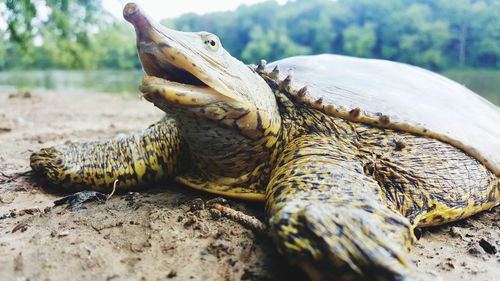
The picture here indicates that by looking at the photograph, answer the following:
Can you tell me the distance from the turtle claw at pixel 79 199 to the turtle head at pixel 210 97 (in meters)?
0.56

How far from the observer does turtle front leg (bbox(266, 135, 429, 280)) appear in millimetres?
1093

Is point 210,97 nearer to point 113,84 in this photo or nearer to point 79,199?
point 79,199

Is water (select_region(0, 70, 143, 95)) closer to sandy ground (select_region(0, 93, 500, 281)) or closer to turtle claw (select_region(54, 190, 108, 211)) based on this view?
turtle claw (select_region(54, 190, 108, 211))

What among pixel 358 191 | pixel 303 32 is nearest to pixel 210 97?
pixel 358 191

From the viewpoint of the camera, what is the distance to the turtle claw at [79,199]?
1.86 m

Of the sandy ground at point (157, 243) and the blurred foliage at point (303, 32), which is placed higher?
the blurred foliage at point (303, 32)

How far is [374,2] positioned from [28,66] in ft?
132

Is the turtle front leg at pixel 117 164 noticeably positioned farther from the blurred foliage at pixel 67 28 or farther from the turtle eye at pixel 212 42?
the blurred foliage at pixel 67 28

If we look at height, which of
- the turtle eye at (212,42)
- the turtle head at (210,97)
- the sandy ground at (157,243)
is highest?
the turtle eye at (212,42)

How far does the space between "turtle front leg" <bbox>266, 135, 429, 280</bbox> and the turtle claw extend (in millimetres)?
963

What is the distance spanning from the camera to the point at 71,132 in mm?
3984

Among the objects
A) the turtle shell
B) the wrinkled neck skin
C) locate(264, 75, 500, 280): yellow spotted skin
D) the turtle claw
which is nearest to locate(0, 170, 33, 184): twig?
the turtle claw

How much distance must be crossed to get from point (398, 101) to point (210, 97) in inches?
41.8

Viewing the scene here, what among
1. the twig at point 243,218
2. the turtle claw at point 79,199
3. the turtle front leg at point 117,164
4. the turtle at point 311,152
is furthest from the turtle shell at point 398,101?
the turtle claw at point 79,199
